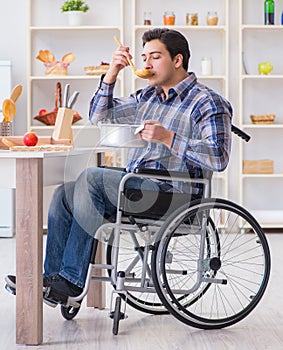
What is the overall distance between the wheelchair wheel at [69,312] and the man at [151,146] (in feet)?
0.74

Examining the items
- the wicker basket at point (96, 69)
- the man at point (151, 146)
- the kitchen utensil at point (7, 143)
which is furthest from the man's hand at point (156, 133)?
the wicker basket at point (96, 69)

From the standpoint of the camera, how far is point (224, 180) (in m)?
5.93

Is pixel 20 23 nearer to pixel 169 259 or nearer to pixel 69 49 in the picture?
pixel 69 49

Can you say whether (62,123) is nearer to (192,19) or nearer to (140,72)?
(140,72)

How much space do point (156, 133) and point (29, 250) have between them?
58 centimetres

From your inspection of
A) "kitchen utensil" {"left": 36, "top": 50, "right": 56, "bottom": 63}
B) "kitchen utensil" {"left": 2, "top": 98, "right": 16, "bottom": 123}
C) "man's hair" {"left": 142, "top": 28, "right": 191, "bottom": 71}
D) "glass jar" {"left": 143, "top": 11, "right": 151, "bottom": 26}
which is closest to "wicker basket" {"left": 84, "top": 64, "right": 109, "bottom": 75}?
"kitchen utensil" {"left": 36, "top": 50, "right": 56, "bottom": 63}

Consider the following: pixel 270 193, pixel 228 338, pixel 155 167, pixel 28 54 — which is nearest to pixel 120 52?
pixel 155 167

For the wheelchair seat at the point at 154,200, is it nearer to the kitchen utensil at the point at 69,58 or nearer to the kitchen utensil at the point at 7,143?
the kitchen utensil at the point at 7,143

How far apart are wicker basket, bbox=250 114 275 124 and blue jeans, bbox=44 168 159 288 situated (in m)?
3.12

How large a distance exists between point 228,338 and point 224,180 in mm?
3210

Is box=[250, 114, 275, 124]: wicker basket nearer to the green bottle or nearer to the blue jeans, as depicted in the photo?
the green bottle

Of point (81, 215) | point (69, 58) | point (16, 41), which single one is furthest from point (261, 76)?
point (81, 215)

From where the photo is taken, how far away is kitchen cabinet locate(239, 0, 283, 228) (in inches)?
237

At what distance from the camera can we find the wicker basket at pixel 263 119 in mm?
5809
